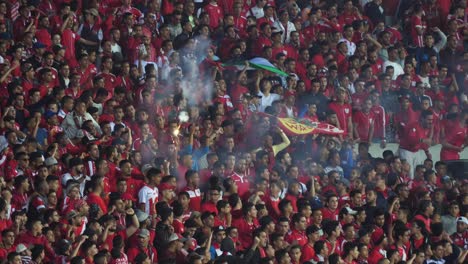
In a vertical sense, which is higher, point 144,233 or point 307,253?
point 144,233

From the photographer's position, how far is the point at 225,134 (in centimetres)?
1789

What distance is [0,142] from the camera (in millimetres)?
15945

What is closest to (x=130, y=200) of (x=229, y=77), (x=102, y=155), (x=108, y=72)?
(x=102, y=155)

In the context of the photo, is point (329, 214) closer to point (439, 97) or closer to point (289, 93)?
point (289, 93)

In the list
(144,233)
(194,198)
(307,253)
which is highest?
(144,233)

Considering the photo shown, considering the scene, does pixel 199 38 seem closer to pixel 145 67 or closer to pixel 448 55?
pixel 145 67

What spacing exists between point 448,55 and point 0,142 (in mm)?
8726

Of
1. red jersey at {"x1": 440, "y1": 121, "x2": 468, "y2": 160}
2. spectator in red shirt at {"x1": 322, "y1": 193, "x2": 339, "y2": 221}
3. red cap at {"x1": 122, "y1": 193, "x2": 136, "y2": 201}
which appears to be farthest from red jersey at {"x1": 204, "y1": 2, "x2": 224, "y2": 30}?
red cap at {"x1": 122, "y1": 193, "x2": 136, "y2": 201}

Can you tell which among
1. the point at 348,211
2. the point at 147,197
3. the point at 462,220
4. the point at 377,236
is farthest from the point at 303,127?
the point at 147,197

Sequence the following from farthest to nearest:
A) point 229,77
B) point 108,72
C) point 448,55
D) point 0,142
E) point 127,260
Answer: point 448,55 → point 229,77 → point 108,72 → point 0,142 → point 127,260

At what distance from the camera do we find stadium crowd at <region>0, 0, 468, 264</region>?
50.6ft

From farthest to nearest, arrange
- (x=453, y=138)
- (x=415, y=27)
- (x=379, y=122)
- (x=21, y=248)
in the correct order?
(x=415, y=27)
(x=453, y=138)
(x=379, y=122)
(x=21, y=248)

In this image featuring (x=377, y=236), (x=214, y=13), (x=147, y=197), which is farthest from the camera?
(x=214, y=13)

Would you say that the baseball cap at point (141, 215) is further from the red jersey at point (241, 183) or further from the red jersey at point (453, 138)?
the red jersey at point (453, 138)
